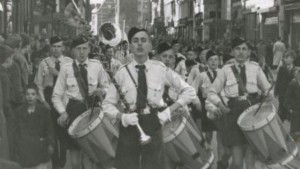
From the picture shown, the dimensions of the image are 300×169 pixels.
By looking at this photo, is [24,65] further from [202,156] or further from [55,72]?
[202,156]

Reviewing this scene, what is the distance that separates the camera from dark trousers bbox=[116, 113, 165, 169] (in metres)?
6.15

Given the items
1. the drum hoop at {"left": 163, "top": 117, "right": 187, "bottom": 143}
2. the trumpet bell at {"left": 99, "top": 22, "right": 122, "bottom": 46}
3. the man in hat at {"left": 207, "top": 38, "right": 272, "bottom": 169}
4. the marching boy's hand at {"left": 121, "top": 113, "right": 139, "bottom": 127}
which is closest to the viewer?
the marching boy's hand at {"left": 121, "top": 113, "right": 139, "bottom": 127}

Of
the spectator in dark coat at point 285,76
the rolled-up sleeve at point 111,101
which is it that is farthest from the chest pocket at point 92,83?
the spectator in dark coat at point 285,76

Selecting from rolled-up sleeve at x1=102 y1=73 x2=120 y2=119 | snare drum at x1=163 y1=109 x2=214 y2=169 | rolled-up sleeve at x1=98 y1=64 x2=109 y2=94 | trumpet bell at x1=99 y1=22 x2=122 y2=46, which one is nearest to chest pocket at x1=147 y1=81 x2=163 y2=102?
rolled-up sleeve at x1=102 y1=73 x2=120 y2=119

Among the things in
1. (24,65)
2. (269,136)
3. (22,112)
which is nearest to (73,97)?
(22,112)

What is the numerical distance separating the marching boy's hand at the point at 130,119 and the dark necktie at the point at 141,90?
25 cm

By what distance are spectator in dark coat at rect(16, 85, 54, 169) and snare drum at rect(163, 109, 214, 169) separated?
1.45 metres

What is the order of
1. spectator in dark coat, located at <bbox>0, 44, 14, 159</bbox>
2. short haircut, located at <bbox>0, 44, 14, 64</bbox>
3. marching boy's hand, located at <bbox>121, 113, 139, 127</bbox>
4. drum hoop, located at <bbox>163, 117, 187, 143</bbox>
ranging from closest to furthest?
marching boy's hand, located at <bbox>121, 113, 139, 127</bbox> → drum hoop, located at <bbox>163, 117, 187, 143</bbox> → spectator in dark coat, located at <bbox>0, 44, 14, 159</bbox> → short haircut, located at <bbox>0, 44, 14, 64</bbox>

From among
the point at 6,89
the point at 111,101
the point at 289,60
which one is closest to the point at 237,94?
the point at 111,101

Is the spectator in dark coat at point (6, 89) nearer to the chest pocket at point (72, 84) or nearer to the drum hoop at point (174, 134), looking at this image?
the chest pocket at point (72, 84)

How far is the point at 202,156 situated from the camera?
753cm

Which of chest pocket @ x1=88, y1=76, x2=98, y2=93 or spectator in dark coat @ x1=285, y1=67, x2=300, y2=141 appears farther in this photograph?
spectator in dark coat @ x1=285, y1=67, x2=300, y2=141

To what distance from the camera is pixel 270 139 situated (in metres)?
7.35

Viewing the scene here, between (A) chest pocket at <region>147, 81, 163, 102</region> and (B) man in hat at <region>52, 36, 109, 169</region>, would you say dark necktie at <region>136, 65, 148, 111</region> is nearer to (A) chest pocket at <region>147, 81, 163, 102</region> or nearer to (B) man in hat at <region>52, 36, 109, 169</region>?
(A) chest pocket at <region>147, 81, 163, 102</region>
